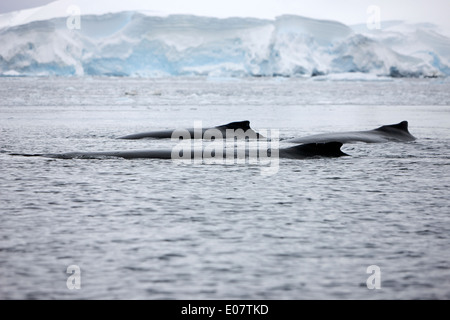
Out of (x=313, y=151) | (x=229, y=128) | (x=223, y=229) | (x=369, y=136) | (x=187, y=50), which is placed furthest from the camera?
(x=187, y=50)

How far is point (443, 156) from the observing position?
12.8m

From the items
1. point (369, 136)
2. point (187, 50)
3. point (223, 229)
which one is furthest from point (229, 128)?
point (187, 50)

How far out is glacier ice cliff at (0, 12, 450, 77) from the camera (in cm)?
10788

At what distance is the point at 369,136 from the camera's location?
52.5 feet

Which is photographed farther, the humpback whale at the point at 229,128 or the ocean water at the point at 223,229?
the humpback whale at the point at 229,128

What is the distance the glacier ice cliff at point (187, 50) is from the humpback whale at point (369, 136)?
8969 cm

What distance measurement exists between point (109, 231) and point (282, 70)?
111m

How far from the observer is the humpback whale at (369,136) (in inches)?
601

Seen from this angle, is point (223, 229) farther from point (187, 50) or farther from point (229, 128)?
point (187, 50)

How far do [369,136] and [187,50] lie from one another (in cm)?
11255

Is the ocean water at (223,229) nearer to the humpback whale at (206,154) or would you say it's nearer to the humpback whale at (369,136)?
the humpback whale at (206,154)

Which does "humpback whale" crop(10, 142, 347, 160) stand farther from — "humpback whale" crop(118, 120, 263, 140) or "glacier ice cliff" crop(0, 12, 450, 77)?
"glacier ice cliff" crop(0, 12, 450, 77)

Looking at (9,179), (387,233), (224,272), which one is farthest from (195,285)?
(9,179)

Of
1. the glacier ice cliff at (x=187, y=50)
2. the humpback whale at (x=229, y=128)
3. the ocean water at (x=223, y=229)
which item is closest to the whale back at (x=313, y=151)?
the ocean water at (x=223, y=229)
